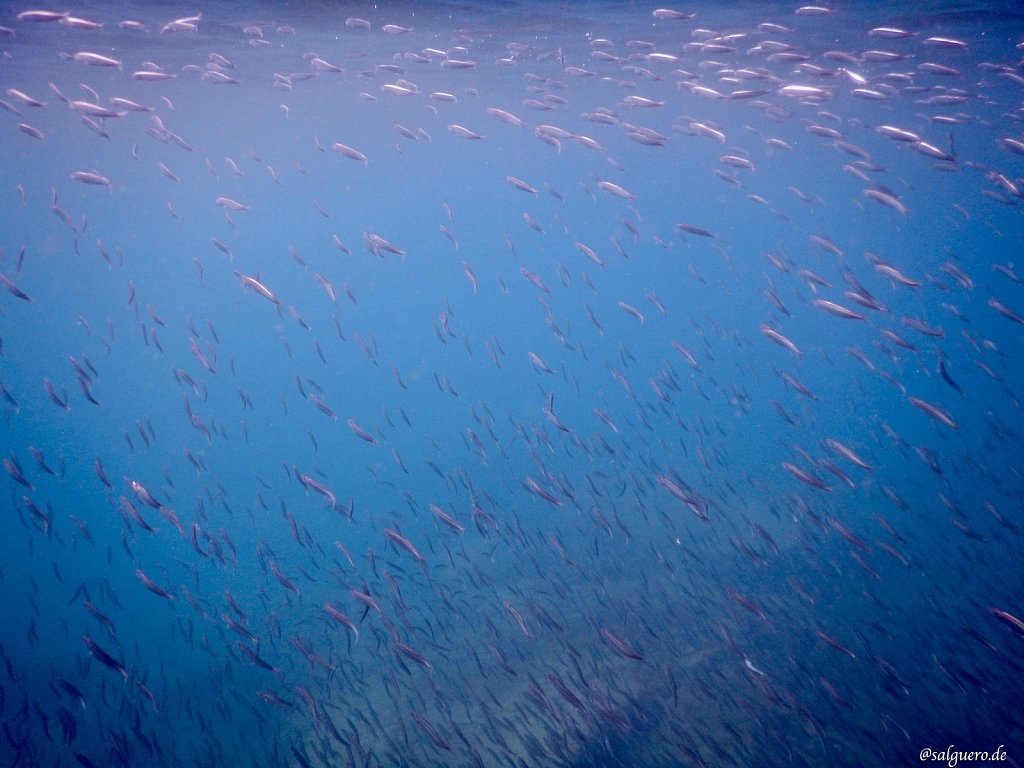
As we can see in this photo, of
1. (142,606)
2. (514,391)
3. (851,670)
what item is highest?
(851,670)

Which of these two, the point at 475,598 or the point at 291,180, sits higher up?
the point at 291,180

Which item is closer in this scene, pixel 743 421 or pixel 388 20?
pixel 388 20

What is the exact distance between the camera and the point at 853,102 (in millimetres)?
32375

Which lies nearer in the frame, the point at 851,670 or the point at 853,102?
the point at 851,670

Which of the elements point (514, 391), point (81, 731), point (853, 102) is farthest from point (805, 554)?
point (514, 391)

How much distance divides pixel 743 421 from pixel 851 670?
28.3 meters

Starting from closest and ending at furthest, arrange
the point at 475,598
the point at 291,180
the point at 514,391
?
1. the point at 475,598
2. the point at 514,391
3. the point at 291,180

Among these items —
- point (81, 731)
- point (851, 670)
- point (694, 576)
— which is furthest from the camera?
point (694, 576)

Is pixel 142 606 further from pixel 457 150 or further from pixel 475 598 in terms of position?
pixel 457 150

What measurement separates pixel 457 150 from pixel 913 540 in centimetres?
6530

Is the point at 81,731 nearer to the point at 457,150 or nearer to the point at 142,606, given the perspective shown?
the point at 142,606

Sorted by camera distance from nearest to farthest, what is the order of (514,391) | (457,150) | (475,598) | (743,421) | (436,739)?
(436,739), (475,598), (743,421), (514,391), (457,150)

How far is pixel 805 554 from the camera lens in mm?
14328

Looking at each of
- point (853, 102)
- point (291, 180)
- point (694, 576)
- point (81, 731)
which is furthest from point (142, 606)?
point (291, 180)
